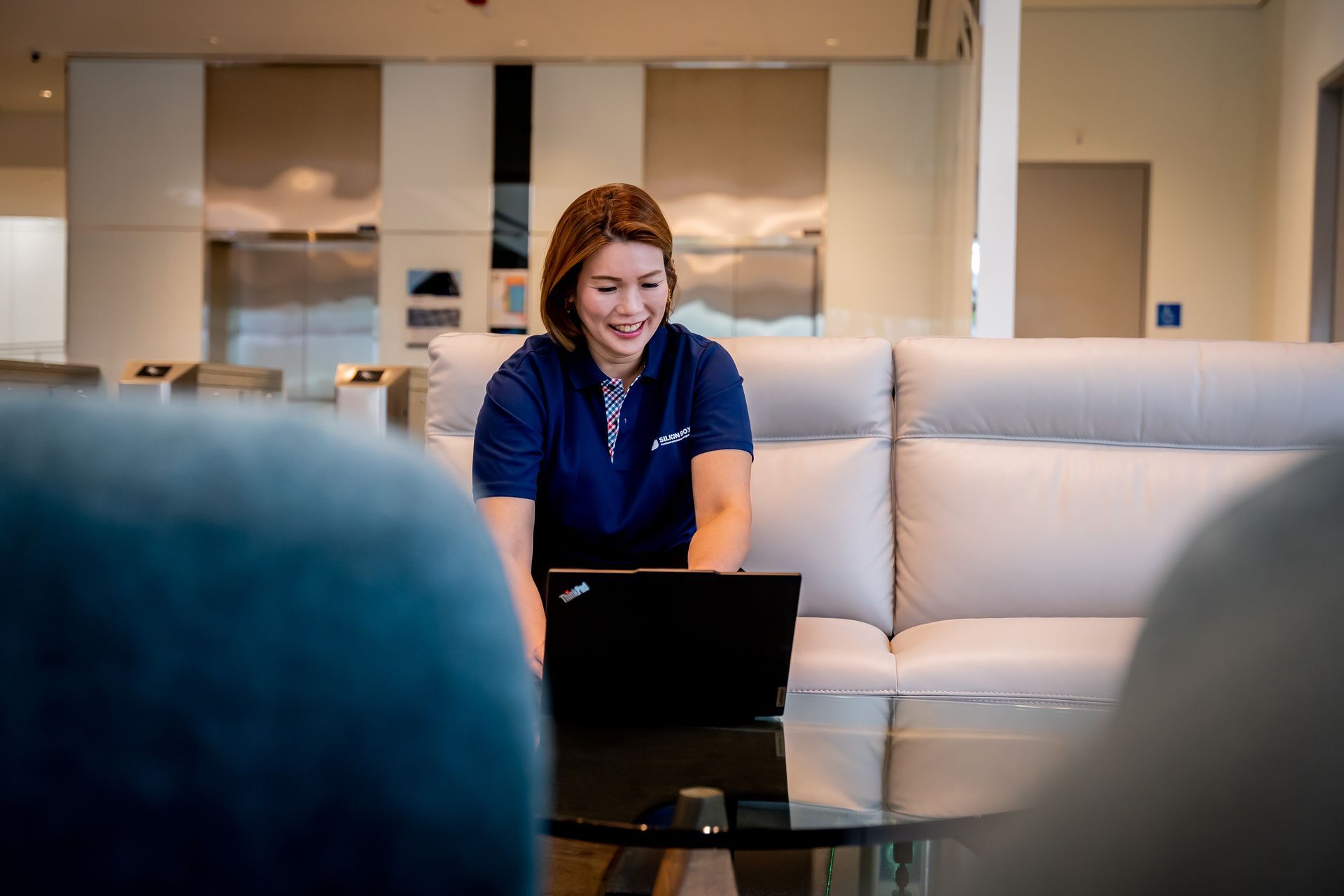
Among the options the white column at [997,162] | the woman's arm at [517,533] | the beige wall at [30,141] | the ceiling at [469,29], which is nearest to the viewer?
the woman's arm at [517,533]

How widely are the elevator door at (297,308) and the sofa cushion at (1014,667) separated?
5577mm

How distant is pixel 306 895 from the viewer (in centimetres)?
35

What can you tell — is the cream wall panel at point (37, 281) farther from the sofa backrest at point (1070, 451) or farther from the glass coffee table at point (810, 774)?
the glass coffee table at point (810, 774)

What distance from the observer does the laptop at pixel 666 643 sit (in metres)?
1.34

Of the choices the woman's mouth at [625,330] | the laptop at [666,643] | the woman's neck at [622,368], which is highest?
the woman's mouth at [625,330]

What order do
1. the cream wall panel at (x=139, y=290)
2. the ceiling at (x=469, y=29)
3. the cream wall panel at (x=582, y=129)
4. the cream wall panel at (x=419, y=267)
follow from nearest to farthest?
the ceiling at (x=469, y=29) < the cream wall panel at (x=582, y=129) < the cream wall panel at (x=419, y=267) < the cream wall panel at (x=139, y=290)

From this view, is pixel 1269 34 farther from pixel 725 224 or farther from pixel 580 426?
pixel 580 426

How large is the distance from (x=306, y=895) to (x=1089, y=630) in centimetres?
195

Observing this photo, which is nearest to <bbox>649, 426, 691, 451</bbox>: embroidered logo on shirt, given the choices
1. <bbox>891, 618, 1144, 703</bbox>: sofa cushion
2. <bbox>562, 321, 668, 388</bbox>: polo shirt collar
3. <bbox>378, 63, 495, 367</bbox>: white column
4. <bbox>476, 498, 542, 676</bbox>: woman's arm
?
<bbox>562, 321, 668, 388</bbox>: polo shirt collar

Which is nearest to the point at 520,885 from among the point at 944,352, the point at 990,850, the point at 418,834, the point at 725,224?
the point at 418,834

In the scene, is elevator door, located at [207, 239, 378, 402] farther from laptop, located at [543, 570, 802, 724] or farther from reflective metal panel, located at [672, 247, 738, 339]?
laptop, located at [543, 570, 802, 724]

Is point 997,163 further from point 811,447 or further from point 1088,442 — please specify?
point 811,447

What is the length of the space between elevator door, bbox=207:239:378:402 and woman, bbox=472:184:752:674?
17.3 feet

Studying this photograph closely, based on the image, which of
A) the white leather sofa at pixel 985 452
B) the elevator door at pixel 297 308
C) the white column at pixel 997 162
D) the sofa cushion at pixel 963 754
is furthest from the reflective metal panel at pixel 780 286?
the sofa cushion at pixel 963 754
